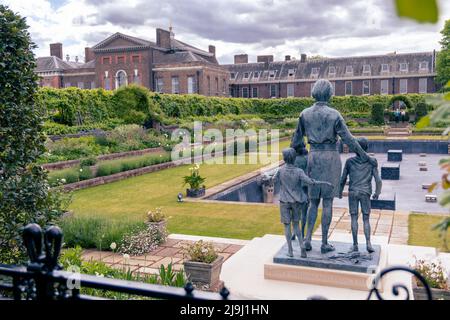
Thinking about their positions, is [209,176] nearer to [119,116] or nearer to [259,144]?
[259,144]

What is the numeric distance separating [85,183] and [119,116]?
1474 centimetres

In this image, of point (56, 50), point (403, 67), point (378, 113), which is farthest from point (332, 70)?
point (56, 50)

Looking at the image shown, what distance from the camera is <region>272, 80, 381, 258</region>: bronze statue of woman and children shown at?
20.4ft

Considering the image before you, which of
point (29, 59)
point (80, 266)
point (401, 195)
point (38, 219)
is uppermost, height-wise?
point (29, 59)

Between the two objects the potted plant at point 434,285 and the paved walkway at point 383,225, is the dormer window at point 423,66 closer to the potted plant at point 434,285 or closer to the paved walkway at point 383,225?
the paved walkway at point 383,225

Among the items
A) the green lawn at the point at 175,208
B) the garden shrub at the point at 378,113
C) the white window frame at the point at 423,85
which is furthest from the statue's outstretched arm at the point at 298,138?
the white window frame at the point at 423,85

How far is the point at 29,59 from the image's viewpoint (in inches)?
199

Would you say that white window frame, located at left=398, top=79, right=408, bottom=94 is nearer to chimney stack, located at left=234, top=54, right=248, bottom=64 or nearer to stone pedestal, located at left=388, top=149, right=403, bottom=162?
chimney stack, located at left=234, top=54, right=248, bottom=64

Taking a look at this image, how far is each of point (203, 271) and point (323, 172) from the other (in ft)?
7.25

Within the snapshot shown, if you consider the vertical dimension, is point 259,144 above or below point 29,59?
below

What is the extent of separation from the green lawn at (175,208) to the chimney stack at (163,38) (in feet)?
130

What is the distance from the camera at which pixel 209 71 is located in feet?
174

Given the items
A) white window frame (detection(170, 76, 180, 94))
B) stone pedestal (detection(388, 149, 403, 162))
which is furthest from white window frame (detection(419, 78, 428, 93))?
stone pedestal (detection(388, 149, 403, 162))
